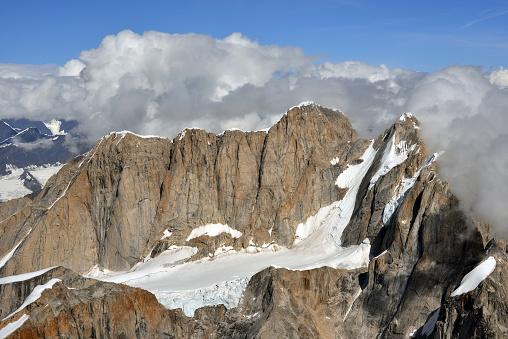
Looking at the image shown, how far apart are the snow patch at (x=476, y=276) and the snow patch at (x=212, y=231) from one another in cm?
5344

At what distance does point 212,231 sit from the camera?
436ft

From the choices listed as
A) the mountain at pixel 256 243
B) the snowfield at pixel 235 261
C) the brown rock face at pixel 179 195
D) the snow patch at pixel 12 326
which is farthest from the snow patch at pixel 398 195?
the snow patch at pixel 12 326

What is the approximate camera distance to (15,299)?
116m

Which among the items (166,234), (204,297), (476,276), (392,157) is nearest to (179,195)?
(166,234)

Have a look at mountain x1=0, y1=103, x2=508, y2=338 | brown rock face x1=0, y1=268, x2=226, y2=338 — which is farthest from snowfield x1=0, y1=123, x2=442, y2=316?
brown rock face x1=0, y1=268, x2=226, y2=338

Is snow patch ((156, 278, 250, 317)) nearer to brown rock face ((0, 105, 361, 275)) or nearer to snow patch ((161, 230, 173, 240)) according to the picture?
brown rock face ((0, 105, 361, 275))

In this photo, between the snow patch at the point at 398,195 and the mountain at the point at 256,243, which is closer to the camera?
the mountain at the point at 256,243

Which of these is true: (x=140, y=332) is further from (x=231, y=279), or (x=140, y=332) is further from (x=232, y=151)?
(x=232, y=151)

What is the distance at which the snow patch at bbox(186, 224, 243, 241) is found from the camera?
132m

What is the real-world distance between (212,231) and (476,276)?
58711 millimetres

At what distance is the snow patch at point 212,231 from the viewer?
13212cm

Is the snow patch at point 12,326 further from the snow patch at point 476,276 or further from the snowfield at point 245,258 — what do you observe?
the snow patch at point 476,276

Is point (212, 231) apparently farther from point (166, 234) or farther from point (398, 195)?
point (398, 195)

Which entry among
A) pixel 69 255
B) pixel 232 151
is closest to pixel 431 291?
pixel 232 151
